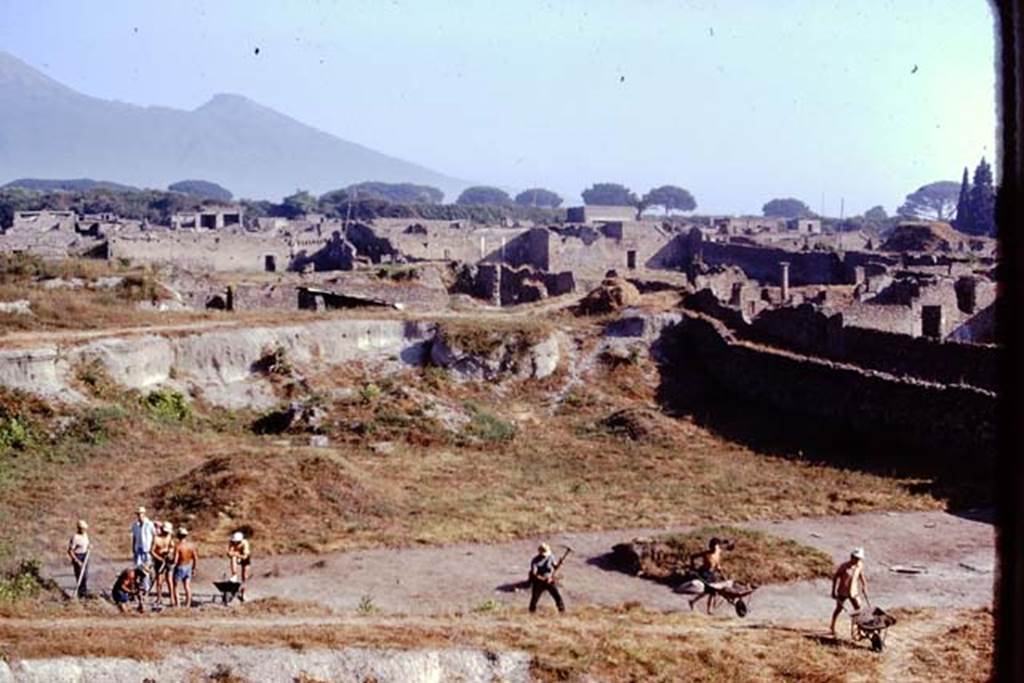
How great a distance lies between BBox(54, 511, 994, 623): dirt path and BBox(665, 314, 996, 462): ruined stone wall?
3.13 metres

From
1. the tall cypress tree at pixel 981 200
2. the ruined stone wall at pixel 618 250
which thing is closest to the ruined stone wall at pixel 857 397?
the ruined stone wall at pixel 618 250

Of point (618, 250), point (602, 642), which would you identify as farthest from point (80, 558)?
point (618, 250)

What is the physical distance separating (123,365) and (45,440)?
3837mm

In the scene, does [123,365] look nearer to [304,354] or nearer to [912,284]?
[304,354]

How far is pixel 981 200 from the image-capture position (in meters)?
85.9

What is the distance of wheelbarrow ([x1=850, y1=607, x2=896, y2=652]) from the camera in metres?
11.0

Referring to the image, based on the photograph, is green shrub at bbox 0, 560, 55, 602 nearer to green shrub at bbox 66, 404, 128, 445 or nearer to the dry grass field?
the dry grass field

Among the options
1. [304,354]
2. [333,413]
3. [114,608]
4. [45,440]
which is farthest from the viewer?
[304,354]

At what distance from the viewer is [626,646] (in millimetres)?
11008

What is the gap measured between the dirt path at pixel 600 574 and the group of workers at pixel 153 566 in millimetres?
559

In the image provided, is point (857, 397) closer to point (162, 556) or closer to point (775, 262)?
point (162, 556)

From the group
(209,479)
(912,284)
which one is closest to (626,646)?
(209,479)

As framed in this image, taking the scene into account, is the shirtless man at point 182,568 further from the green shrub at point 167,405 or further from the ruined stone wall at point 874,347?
the ruined stone wall at point 874,347

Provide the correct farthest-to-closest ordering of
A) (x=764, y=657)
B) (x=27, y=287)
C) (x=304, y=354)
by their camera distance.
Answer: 1. (x=27, y=287)
2. (x=304, y=354)
3. (x=764, y=657)
